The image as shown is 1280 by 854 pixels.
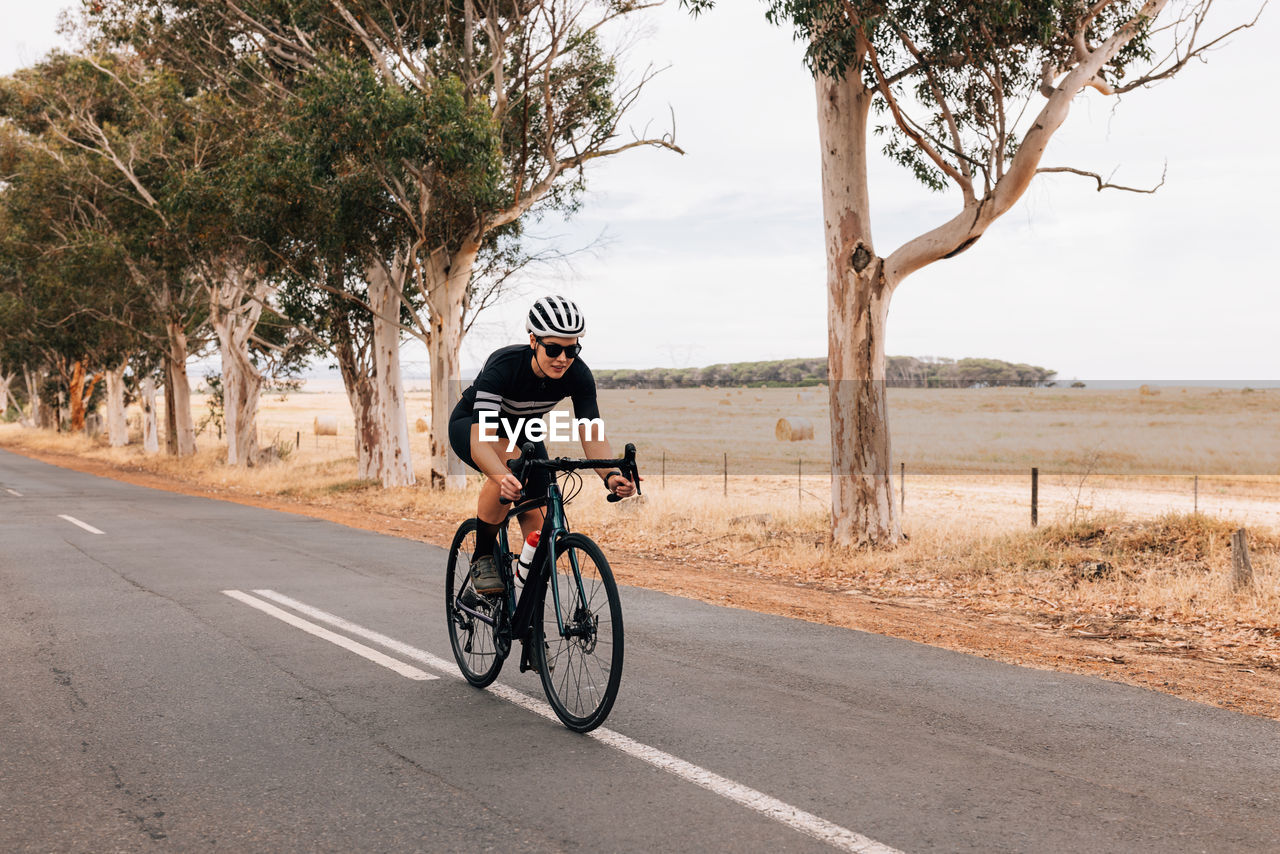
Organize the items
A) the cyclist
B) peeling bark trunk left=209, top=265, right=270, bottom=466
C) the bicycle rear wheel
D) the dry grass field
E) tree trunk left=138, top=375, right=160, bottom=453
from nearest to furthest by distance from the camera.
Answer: the cyclist → the bicycle rear wheel → the dry grass field → peeling bark trunk left=209, top=265, right=270, bottom=466 → tree trunk left=138, top=375, right=160, bottom=453

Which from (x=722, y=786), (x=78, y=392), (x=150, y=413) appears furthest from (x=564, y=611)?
(x=78, y=392)

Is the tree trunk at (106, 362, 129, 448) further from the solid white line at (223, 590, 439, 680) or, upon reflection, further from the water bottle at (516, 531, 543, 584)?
the water bottle at (516, 531, 543, 584)

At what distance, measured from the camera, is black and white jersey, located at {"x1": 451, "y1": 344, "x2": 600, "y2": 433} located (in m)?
5.12

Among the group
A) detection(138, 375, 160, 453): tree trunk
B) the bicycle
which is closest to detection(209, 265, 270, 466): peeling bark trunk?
detection(138, 375, 160, 453): tree trunk

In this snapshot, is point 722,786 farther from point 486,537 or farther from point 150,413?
point 150,413

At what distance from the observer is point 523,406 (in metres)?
5.32

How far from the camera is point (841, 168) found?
12609 millimetres

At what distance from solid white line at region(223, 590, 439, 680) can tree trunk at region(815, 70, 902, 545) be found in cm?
678

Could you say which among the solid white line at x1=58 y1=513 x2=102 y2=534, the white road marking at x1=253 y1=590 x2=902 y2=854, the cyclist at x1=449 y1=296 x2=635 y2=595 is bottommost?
the solid white line at x1=58 y1=513 x2=102 y2=534

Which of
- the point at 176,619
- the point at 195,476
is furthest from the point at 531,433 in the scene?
the point at 195,476

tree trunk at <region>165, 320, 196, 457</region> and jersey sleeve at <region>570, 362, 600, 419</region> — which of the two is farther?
tree trunk at <region>165, 320, 196, 457</region>

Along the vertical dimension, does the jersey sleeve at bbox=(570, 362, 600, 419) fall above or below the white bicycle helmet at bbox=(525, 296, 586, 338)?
below

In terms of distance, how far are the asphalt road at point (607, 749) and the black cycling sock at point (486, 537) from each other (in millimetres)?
831

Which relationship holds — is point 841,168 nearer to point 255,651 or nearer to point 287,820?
point 255,651
